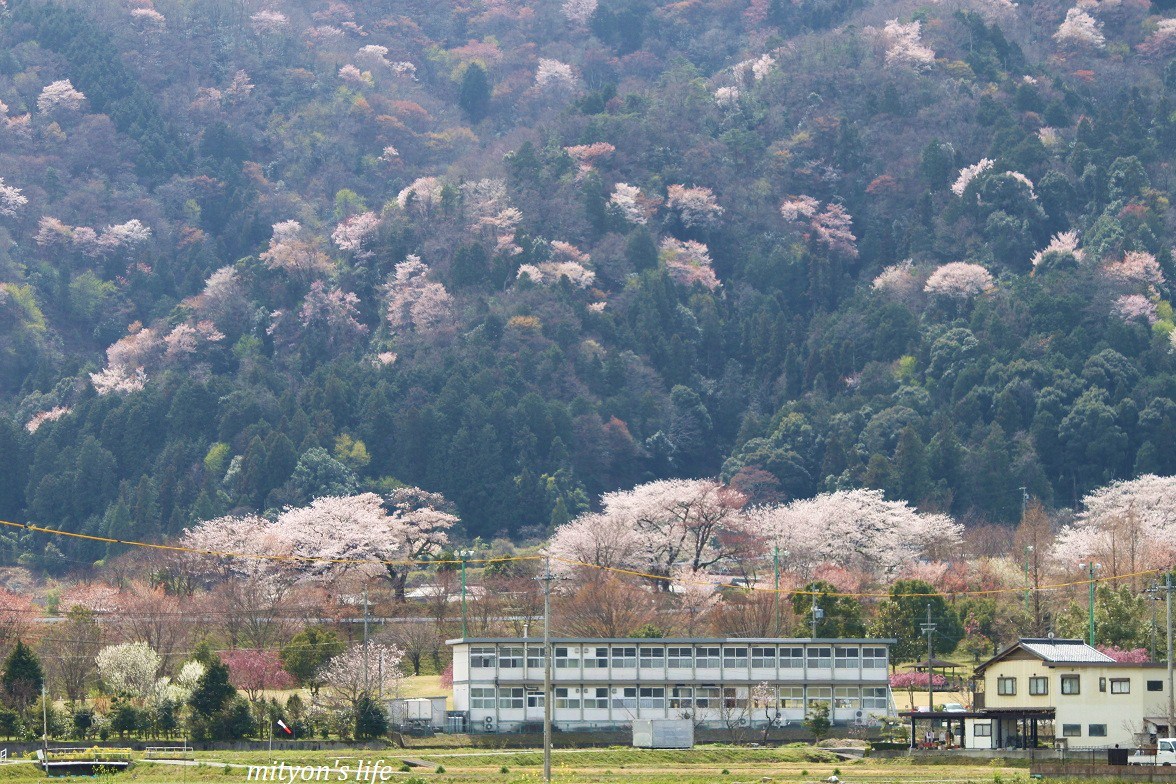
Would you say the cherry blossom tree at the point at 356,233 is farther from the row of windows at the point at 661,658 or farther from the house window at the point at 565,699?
the house window at the point at 565,699

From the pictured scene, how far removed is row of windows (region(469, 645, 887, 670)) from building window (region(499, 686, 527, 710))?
72cm

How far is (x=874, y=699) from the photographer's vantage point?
68250 millimetres

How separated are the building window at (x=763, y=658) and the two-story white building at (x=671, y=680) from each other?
0.10ft

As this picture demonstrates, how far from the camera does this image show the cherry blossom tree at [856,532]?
4082 inches

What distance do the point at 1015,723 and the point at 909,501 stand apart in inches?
2133

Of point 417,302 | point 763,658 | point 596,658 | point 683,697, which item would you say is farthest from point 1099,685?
point 417,302

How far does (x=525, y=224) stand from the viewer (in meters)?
148

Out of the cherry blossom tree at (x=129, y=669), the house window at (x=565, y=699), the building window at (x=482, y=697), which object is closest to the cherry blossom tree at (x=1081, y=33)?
the house window at (x=565, y=699)

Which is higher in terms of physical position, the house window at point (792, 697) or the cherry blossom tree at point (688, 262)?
the cherry blossom tree at point (688, 262)

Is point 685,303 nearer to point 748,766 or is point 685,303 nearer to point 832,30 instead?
point 832,30

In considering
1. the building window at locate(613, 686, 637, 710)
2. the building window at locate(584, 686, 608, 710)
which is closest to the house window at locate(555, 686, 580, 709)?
the building window at locate(584, 686, 608, 710)

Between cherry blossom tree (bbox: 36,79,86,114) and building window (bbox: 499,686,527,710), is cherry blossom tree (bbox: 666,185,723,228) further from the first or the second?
building window (bbox: 499,686,527,710)

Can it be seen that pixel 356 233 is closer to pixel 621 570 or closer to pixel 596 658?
pixel 621 570

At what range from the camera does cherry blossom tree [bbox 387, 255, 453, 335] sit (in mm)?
138250
